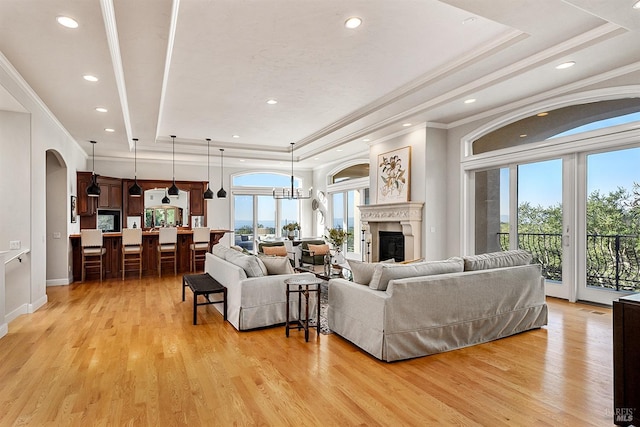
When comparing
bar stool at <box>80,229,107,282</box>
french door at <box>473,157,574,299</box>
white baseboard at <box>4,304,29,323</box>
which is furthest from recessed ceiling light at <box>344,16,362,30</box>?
bar stool at <box>80,229,107,282</box>

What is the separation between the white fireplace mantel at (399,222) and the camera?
257 inches

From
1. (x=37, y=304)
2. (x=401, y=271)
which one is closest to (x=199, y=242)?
(x=37, y=304)

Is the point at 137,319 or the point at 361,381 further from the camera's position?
the point at 137,319

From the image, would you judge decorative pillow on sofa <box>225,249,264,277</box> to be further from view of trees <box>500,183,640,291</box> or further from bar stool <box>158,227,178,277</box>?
view of trees <box>500,183,640,291</box>

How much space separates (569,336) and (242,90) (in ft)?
16.3

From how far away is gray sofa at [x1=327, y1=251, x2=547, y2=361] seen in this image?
3.14m

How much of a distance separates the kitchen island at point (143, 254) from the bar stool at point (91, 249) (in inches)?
5.8

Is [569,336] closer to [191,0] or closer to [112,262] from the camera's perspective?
[191,0]

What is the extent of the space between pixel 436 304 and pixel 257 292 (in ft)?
6.28

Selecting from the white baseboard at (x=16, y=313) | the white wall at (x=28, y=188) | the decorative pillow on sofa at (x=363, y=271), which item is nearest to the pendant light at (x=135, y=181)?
the white wall at (x=28, y=188)

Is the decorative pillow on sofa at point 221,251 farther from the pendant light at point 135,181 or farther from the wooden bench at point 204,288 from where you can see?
the pendant light at point 135,181

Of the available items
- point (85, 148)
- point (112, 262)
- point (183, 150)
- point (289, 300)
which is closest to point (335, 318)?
point (289, 300)

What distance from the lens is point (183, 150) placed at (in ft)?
29.7

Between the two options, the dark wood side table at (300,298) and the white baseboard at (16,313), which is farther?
the white baseboard at (16,313)
